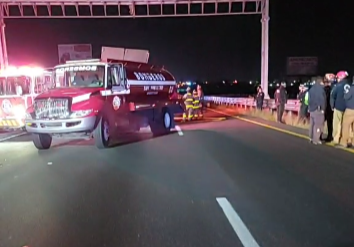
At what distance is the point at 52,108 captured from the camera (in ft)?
36.4

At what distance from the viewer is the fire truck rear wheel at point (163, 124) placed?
1545 cm

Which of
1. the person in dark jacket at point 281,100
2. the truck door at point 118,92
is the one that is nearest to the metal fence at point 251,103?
the person in dark jacket at point 281,100

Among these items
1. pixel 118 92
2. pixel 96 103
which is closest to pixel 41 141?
pixel 96 103

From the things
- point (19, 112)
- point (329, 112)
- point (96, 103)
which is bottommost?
point (19, 112)

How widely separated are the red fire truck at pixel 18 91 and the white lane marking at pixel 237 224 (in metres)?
10.9

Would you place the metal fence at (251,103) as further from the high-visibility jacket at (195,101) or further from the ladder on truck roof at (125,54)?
the ladder on truck roof at (125,54)

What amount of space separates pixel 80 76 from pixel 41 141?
2434 mm

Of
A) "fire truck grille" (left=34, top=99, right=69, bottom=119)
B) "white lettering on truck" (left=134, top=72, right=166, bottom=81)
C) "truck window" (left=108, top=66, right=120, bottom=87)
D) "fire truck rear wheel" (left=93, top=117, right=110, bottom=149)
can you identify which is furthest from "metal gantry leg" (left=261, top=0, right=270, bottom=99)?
"fire truck grille" (left=34, top=99, right=69, bottom=119)

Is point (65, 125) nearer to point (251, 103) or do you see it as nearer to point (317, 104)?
point (317, 104)

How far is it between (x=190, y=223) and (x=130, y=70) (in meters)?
9.45

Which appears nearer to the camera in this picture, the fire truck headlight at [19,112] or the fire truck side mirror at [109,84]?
the fire truck side mirror at [109,84]

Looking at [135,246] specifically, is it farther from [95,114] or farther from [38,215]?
[95,114]

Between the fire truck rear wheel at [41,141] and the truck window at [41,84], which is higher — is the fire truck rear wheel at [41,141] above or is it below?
below

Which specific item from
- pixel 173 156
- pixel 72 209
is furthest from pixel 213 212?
pixel 173 156
